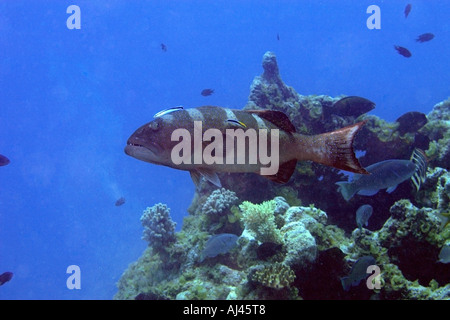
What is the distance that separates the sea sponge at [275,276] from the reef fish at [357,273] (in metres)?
0.70

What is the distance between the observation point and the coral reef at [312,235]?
382cm

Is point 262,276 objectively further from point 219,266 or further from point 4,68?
point 4,68

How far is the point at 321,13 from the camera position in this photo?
149 metres

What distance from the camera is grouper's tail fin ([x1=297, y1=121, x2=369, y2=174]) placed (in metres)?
1.87

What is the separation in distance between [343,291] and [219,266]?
88.1 inches

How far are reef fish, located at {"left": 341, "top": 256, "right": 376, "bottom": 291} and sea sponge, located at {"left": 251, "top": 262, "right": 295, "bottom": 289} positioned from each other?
2.31 ft

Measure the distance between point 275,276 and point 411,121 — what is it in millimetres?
6281

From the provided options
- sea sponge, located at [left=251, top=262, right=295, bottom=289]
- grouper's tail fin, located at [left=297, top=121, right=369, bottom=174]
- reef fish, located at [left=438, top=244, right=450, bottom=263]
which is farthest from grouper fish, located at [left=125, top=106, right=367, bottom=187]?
reef fish, located at [left=438, top=244, right=450, bottom=263]

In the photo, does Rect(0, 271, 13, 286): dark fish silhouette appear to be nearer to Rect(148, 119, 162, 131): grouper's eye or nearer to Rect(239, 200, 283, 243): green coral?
Rect(239, 200, 283, 243): green coral

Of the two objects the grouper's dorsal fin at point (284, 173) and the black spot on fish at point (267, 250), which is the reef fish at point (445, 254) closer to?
the black spot on fish at point (267, 250)

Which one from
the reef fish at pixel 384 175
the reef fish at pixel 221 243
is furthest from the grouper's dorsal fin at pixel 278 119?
the reef fish at pixel 221 243

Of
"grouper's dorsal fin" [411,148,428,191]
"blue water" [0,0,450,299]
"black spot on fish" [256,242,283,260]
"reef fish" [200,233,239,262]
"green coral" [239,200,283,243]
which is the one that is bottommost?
"black spot on fish" [256,242,283,260]

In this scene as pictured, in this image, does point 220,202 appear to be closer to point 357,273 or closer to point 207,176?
point 357,273

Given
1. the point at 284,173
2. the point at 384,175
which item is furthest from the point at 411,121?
the point at 284,173
